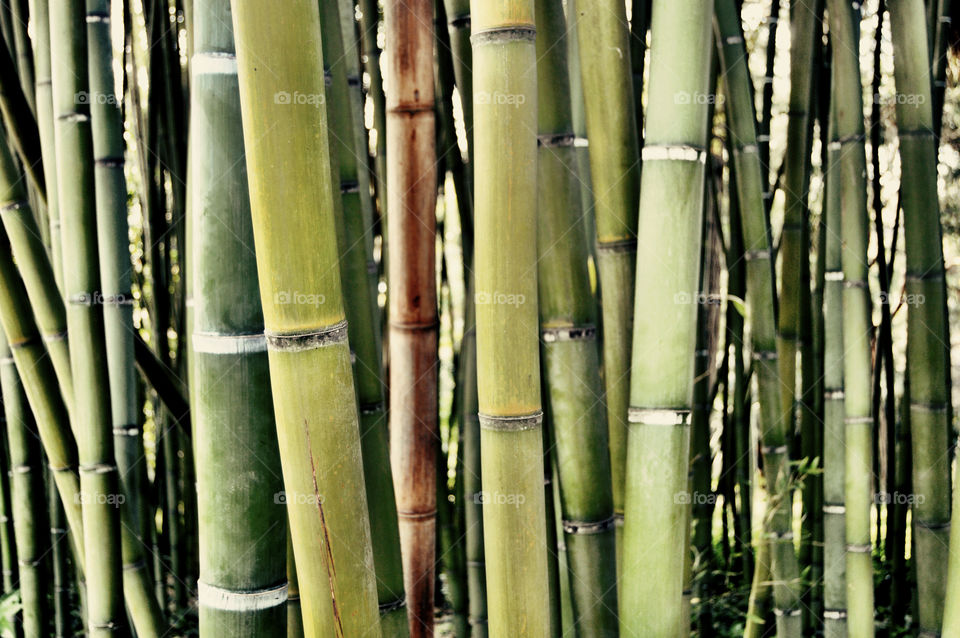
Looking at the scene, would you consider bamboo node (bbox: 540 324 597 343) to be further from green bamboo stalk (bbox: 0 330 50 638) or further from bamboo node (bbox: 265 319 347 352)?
green bamboo stalk (bbox: 0 330 50 638)

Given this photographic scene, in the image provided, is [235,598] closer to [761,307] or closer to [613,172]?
[613,172]

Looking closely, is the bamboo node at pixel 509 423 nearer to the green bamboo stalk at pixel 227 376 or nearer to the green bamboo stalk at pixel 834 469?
the green bamboo stalk at pixel 227 376

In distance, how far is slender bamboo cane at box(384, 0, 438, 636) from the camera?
938 millimetres

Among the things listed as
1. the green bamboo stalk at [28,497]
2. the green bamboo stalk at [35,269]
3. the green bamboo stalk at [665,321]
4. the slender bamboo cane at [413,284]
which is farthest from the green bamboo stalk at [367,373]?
the green bamboo stalk at [28,497]

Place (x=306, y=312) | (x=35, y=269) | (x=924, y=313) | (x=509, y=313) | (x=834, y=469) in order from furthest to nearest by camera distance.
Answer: (x=834, y=469)
(x=924, y=313)
(x=35, y=269)
(x=509, y=313)
(x=306, y=312)

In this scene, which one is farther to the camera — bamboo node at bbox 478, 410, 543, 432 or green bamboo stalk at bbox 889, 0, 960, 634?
green bamboo stalk at bbox 889, 0, 960, 634

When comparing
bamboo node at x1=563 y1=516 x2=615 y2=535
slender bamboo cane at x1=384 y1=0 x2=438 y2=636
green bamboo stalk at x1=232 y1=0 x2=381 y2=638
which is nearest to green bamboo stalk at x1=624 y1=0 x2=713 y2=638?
bamboo node at x1=563 y1=516 x2=615 y2=535

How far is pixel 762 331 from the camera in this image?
1.10m

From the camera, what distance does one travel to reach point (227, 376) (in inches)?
22.5

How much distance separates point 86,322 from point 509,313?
1.69 feet

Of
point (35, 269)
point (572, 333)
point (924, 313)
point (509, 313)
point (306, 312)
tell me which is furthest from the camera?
point (924, 313)

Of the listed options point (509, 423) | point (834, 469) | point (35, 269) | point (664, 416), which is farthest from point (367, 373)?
point (834, 469)

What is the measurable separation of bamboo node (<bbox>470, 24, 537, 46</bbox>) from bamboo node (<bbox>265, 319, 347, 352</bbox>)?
0.25 meters

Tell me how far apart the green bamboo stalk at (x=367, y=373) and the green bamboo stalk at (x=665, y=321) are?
25 cm
